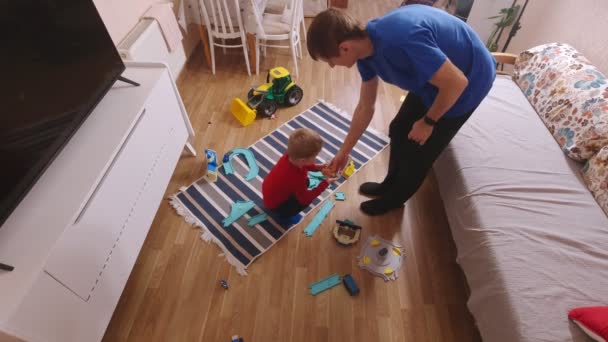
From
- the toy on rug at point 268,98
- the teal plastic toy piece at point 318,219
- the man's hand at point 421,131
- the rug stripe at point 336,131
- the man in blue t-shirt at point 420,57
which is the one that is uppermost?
the man in blue t-shirt at point 420,57

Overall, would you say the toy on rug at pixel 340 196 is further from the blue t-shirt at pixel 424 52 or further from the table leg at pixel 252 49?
the table leg at pixel 252 49

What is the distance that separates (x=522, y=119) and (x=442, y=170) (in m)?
0.60

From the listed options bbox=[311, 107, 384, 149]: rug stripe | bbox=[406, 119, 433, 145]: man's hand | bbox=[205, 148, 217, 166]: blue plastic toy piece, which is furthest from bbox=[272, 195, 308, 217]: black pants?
bbox=[311, 107, 384, 149]: rug stripe

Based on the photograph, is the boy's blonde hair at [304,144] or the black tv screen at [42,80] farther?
the boy's blonde hair at [304,144]

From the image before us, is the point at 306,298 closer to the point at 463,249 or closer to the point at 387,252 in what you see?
the point at 387,252

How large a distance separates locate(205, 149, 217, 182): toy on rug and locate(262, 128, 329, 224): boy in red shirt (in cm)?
48

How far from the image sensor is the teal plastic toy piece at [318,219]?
5.89 feet

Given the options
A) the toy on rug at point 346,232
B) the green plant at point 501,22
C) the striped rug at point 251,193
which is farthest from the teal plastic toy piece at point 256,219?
the green plant at point 501,22

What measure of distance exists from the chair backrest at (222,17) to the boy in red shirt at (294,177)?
159 cm

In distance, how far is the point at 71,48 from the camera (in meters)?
1.29

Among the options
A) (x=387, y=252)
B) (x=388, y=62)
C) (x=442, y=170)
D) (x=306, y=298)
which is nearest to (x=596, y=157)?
(x=442, y=170)

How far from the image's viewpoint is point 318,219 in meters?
1.85

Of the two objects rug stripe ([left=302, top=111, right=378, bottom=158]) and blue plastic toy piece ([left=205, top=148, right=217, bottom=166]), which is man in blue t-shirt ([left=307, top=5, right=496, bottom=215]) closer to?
rug stripe ([left=302, top=111, right=378, bottom=158])

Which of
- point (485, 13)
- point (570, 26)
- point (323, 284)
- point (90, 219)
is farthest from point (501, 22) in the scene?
point (90, 219)
